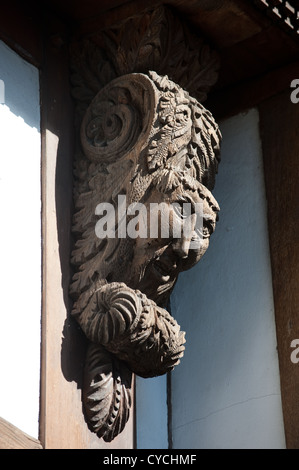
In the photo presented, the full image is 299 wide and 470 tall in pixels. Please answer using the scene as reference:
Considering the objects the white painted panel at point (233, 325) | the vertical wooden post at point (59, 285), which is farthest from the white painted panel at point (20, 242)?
the white painted panel at point (233, 325)

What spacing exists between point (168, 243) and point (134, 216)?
9 cm

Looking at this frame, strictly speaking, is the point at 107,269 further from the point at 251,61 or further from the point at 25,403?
the point at 251,61

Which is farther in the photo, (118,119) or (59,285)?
(118,119)

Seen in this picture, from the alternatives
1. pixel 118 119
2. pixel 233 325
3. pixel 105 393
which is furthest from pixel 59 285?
pixel 233 325

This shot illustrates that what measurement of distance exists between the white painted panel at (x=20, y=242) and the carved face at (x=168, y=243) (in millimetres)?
206

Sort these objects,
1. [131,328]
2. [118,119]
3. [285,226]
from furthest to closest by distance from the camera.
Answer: [285,226], [118,119], [131,328]

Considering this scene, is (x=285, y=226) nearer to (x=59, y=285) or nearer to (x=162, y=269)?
(x=162, y=269)

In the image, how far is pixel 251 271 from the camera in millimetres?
3447

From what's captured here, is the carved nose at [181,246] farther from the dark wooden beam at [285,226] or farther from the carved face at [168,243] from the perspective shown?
the dark wooden beam at [285,226]

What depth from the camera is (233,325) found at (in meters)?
3.43

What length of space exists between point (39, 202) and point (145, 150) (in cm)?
24

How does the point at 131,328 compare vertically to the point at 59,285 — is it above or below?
below

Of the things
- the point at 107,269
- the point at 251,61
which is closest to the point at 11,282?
the point at 107,269
